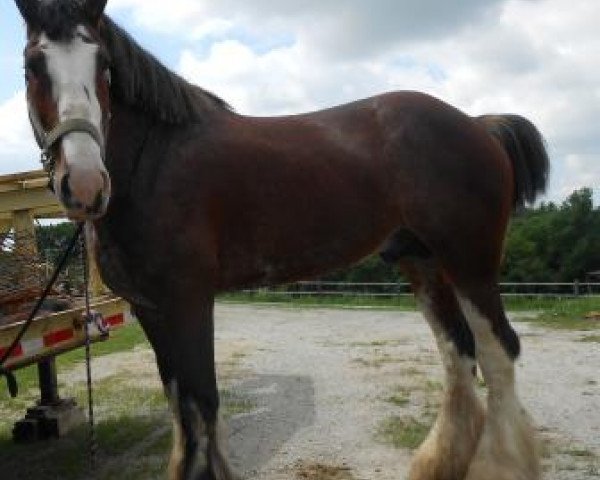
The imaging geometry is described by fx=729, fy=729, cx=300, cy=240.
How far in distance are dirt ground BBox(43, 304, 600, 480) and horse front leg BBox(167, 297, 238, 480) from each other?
1.18m

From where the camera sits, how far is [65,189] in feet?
7.79

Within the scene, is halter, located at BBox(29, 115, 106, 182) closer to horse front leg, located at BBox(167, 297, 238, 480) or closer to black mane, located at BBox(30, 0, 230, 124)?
black mane, located at BBox(30, 0, 230, 124)

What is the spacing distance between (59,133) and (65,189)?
0.21 metres

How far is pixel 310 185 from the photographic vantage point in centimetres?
324

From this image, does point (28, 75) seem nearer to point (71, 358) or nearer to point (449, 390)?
point (449, 390)

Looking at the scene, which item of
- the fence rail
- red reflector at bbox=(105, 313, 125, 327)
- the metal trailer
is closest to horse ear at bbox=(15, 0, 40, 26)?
the metal trailer

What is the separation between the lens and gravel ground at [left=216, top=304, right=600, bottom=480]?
423cm

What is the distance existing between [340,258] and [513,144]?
4.21 ft

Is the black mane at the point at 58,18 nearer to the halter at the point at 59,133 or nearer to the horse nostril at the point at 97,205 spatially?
the halter at the point at 59,133

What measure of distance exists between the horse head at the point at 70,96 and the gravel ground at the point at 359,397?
7.50ft

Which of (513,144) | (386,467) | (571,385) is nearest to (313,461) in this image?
(386,467)

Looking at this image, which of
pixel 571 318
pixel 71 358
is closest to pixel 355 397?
pixel 71 358

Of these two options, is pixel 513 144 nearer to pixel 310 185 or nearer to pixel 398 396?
pixel 310 185

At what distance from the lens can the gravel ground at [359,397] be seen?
13.9 ft
